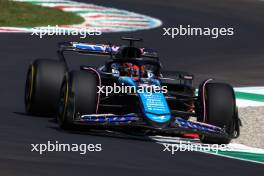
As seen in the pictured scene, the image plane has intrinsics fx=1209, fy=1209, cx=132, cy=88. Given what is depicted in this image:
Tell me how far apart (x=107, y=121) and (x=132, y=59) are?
1.79 m

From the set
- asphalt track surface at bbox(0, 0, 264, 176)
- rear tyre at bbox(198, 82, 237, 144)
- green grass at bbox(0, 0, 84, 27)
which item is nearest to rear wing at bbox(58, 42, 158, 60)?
asphalt track surface at bbox(0, 0, 264, 176)

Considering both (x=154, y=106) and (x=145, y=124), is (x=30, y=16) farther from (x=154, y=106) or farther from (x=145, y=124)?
(x=145, y=124)

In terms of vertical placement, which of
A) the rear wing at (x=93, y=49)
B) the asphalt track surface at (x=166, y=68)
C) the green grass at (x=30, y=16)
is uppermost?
the rear wing at (x=93, y=49)

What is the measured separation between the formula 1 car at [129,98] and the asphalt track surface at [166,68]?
0.24 m

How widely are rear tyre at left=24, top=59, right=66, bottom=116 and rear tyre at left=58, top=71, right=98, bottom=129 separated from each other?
3.85 ft

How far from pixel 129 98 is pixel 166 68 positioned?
7.83m

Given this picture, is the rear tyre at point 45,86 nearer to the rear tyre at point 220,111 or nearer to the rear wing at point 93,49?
the rear wing at point 93,49

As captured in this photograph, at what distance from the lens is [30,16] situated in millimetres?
29531

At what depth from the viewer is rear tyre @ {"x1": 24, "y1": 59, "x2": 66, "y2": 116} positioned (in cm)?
1562

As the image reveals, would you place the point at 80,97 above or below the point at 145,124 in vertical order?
above

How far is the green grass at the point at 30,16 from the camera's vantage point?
28.5 metres

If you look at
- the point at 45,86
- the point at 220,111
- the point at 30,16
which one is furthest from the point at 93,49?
the point at 30,16

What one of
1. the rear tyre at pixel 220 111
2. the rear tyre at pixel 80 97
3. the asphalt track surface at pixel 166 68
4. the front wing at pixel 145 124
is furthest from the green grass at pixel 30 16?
the front wing at pixel 145 124

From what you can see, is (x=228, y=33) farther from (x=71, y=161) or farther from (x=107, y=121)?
(x=71, y=161)
